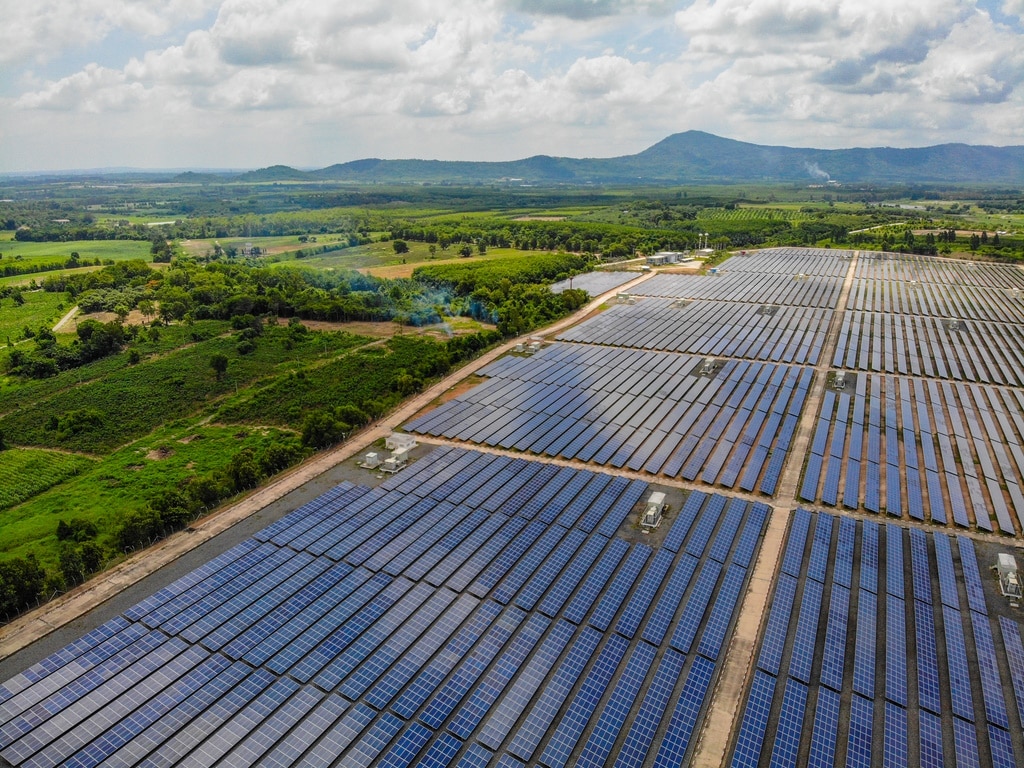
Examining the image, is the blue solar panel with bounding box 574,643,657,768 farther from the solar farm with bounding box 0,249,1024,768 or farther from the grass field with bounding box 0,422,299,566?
the grass field with bounding box 0,422,299,566

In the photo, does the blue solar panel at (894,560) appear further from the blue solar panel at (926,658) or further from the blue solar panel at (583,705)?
the blue solar panel at (583,705)

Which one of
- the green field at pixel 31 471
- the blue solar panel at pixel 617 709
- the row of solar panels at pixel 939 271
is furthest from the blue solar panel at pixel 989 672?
the row of solar panels at pixel 939 271

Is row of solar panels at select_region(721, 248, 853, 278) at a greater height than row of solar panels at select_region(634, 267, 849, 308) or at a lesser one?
greater

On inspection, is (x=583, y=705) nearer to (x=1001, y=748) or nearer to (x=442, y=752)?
(x=442, y=752)

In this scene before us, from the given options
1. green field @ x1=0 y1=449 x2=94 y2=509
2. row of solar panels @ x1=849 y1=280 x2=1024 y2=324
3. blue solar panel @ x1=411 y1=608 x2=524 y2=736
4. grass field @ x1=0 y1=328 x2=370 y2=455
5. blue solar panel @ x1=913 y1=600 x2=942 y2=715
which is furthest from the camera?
row of solar panels @ x1=849 y1=280 x2=1024 y2=324

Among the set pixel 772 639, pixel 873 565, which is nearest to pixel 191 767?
pixel 772 639

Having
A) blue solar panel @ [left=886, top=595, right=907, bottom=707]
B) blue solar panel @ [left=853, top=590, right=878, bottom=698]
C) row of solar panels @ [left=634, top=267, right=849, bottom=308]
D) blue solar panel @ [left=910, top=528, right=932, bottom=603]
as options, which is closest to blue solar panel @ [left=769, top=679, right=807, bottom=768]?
blue solar panel @ [left=853, top=590, right=878, bottom=698]

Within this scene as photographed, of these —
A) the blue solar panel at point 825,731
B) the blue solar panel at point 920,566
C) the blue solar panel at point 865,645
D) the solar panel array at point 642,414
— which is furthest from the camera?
the solar panel array at point 642,414
